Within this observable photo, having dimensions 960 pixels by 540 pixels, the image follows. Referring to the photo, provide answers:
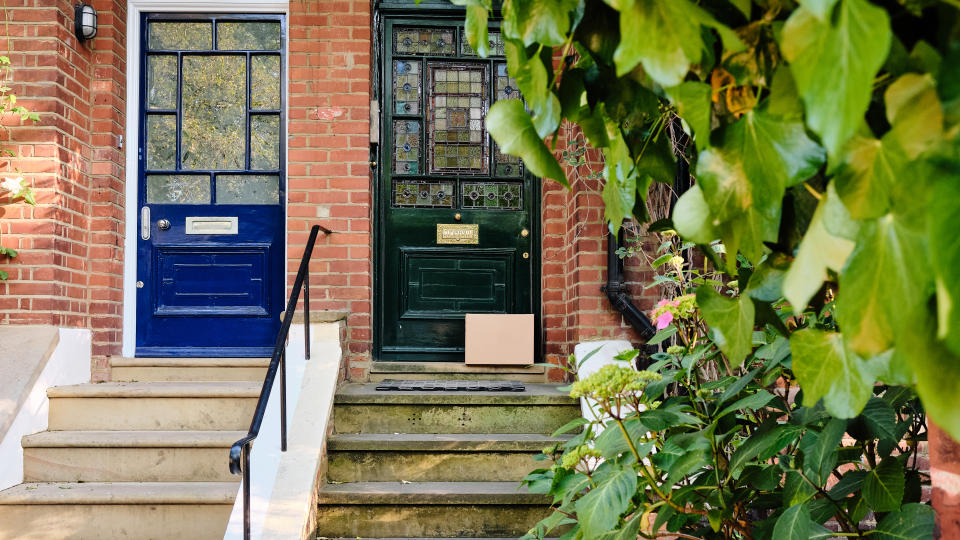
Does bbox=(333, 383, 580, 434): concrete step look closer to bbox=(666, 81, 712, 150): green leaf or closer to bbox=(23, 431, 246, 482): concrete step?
bbox=(23, 431, 246, 482): concrete step

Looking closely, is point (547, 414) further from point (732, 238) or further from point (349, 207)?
point (732, 238)

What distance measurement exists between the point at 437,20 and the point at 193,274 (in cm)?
220

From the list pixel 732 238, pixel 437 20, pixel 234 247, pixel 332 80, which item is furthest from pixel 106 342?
pixel 732 238

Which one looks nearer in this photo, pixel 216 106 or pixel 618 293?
pixel 618 293

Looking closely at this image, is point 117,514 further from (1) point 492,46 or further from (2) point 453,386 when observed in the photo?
(1) point 492,46

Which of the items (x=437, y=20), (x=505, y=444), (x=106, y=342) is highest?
(x=437, y=20)

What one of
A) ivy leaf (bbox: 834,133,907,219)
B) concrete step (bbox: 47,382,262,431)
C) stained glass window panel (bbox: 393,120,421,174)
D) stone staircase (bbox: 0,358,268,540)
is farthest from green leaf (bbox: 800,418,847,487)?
stained glass window panel (bbox: 393,120,421,174)

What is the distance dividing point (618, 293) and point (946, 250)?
3485 mm

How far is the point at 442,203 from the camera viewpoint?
14.5ft

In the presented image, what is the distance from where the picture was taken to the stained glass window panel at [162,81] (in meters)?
4.34

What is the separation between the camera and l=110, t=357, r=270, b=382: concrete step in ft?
13.2

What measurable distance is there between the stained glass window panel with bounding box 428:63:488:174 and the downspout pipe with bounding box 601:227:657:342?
1114mm

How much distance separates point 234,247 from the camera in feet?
13.9

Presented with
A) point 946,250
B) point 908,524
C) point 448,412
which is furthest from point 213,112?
point 946,250
